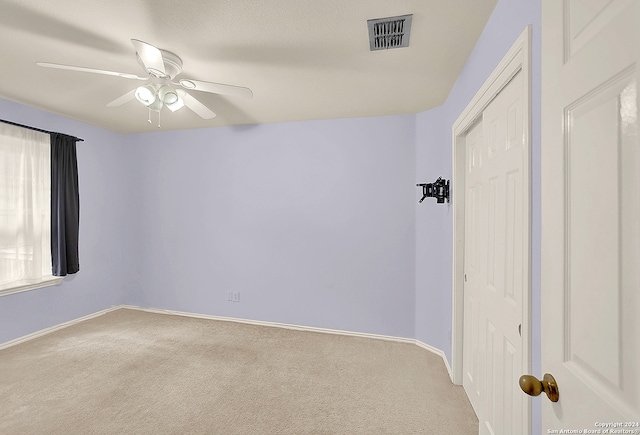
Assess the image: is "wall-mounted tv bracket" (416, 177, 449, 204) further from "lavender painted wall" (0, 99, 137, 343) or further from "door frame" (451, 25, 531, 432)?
"lavender painted wall" (0, 99, 137, 343)

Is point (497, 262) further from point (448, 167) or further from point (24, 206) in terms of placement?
point (24, 206)

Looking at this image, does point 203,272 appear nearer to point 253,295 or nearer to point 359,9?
point 253,295

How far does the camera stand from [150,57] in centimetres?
173

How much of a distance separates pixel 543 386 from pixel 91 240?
16.0ft

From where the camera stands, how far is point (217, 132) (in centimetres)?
396

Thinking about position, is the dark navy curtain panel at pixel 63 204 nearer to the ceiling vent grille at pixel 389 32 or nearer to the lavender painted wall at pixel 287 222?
the lavender painted wall at pixel 287 222

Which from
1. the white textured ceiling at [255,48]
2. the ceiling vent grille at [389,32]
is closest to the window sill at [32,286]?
the white textured ceiling at [255,48]

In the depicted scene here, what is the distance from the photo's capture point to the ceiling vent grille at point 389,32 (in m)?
1.74

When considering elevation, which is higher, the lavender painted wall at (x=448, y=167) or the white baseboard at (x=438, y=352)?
the lavender painted wall at (x=448, y=167)

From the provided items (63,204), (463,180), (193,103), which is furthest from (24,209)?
(463,180)

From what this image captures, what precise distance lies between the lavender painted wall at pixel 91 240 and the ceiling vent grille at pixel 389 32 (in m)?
3.80

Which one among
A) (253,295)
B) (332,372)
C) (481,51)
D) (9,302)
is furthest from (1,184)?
(481,51)

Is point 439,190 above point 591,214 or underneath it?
above

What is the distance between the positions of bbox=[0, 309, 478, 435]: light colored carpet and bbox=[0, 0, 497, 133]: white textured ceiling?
2561mm
